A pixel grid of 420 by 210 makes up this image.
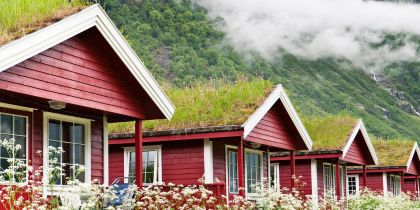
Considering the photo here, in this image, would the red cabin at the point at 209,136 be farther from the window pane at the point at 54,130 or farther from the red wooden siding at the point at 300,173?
the red wooden siding at the point at 300,173

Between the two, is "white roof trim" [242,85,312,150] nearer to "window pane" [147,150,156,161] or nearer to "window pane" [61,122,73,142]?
"window pane" [147,150,156,161]

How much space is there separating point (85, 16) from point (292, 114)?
12534mm

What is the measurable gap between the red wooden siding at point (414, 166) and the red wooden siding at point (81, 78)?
31017mm

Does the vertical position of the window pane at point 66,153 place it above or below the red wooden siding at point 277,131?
below

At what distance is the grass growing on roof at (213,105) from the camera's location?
77.6 feet

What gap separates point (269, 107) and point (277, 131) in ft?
6.71

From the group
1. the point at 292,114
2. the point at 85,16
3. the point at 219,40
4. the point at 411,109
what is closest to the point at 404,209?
the point at 292,114

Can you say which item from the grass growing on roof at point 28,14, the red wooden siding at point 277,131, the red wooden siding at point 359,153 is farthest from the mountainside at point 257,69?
the grass growing on roof at point 28,14

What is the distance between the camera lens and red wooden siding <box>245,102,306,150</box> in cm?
2508

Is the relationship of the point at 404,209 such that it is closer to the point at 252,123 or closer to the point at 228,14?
the point at 252,123

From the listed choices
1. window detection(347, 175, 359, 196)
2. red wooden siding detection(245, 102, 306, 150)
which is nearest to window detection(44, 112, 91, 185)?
red wooden siding detection(245, 102, 306, 150)

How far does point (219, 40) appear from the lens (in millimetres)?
150875

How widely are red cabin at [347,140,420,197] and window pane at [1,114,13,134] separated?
2885 centimetres

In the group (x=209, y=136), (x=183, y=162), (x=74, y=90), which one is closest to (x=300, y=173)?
(x=183, y=162)
